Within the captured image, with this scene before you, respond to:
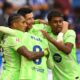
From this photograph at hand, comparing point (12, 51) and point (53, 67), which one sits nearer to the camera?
point (12, 51)

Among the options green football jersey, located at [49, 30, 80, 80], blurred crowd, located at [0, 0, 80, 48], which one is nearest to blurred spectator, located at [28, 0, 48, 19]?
blurred crowd, located at [0, 0, 80, 48]

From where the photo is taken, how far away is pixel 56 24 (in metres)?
8.93

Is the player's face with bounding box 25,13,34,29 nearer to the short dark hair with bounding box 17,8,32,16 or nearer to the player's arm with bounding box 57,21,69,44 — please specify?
the short dark hair with bounding box 17,8,32,16

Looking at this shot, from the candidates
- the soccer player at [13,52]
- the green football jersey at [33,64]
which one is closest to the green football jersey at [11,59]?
the soccer player at [13,52]

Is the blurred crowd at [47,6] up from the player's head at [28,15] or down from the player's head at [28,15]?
up

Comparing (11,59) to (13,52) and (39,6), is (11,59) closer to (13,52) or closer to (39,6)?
(13,52)

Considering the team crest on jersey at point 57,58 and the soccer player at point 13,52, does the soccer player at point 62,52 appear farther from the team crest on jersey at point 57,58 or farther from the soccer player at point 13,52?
the soccer player at point 13,52

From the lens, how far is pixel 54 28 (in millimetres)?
9016

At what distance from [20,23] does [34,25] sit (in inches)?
29.6

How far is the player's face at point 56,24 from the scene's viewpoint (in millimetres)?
8898

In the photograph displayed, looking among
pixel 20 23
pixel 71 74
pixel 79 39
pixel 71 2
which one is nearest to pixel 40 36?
pixel 20 23

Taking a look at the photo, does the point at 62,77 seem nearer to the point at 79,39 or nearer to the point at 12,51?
the point at 12,51

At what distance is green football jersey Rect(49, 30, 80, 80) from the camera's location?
29.8 feet

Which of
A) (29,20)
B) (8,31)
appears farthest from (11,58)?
(29,20)
